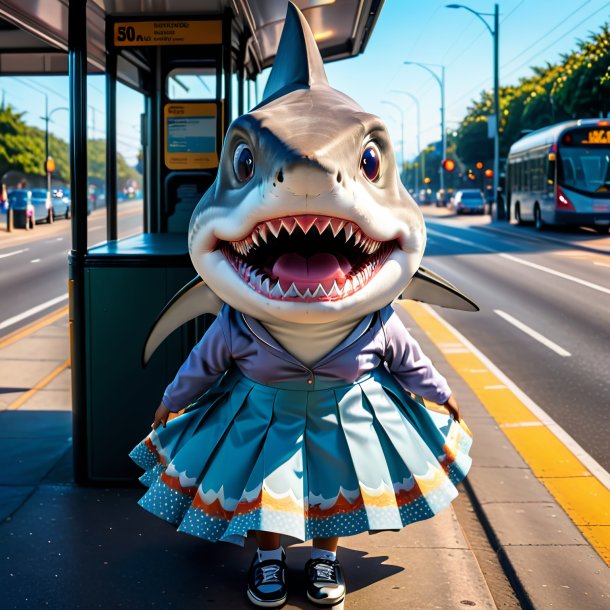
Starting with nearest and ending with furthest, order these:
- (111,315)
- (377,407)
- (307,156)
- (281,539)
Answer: (307,156) < (377,407) < (281,539) < (111,315)

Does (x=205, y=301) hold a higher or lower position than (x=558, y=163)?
lower

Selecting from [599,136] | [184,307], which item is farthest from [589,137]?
[184,307]

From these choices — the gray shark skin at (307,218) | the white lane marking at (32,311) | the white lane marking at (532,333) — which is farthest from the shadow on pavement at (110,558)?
the white lane marking at (32,311)

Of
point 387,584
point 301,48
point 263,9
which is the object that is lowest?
point 387,584

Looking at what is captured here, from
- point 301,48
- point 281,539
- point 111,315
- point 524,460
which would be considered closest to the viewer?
point 301,48

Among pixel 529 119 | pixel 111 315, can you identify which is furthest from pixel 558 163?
pixel 529 119

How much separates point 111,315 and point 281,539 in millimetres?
1379

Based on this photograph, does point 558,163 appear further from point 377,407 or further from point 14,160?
point 14,160

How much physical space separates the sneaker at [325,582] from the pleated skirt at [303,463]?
0.81ft

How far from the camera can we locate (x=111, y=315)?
177 inches

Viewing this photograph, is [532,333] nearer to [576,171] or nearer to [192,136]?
[192,136]

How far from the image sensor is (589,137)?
2611cm

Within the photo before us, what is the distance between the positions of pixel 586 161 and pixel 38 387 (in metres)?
22.1

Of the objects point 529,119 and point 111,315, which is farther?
point 529,119
